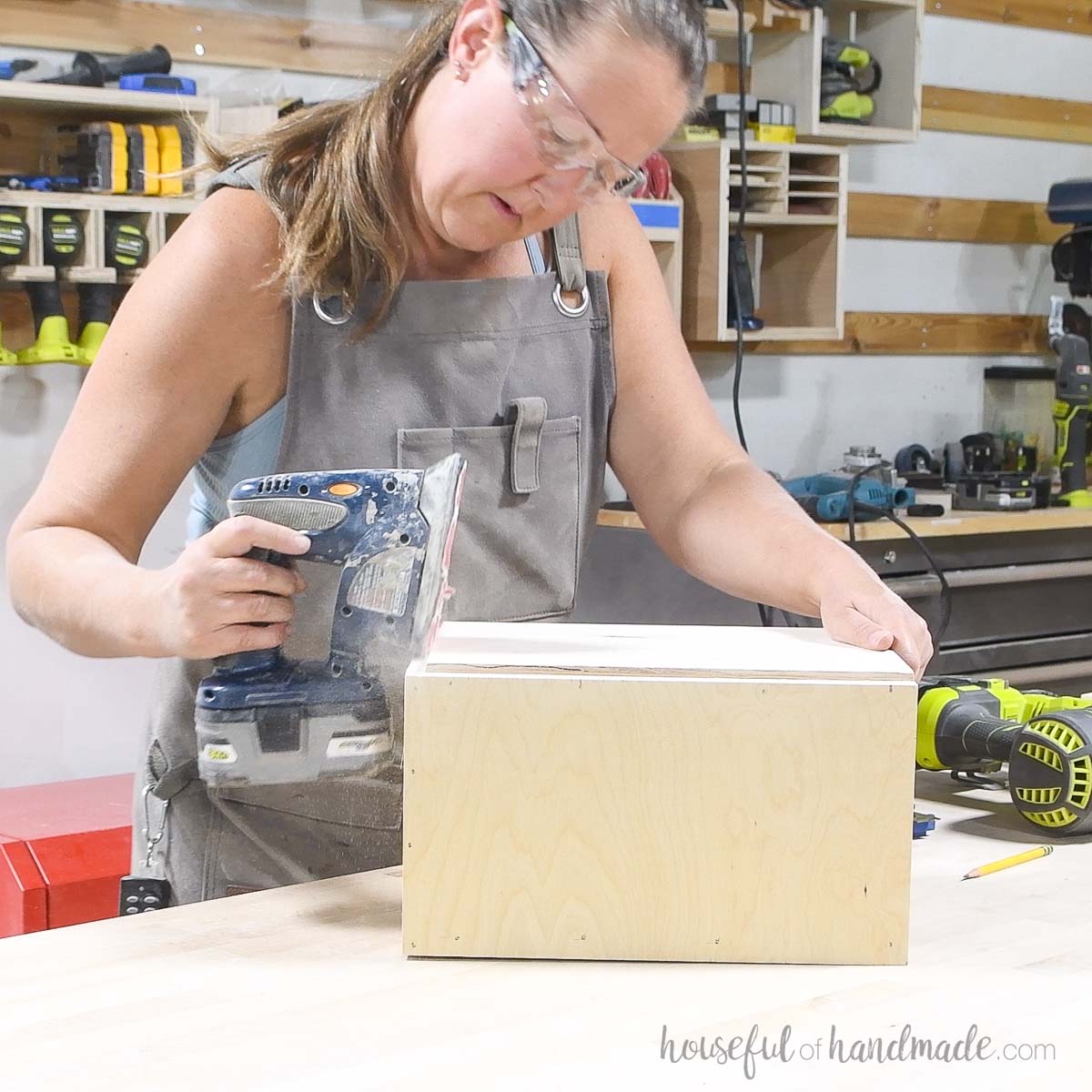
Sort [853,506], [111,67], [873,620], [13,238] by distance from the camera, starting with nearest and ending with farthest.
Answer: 1. [873,620]
2. [13,238]
3. [111,67]
4. [853,506]

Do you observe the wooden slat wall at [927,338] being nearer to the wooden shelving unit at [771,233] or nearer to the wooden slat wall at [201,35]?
the wooden shelving unit at [771,233]

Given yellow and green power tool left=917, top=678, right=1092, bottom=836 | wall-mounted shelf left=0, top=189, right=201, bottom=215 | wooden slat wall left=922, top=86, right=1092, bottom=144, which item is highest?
wooden slat wall left=922, top=86, right=1092, bottom=144

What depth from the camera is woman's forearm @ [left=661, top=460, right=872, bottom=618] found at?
55.9 inches

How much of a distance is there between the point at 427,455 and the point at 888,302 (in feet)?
9.54

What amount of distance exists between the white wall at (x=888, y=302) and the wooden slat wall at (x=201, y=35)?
0.03 meters

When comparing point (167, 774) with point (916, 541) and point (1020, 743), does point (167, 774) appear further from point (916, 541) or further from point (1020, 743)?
point (916, 541)

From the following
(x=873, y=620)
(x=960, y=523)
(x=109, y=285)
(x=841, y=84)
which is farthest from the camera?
(x=841, y=84)

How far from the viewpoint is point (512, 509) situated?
4.98ft

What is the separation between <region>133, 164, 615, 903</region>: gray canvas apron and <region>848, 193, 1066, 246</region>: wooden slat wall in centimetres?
264

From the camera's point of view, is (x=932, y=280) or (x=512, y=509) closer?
(x=512, y=509)

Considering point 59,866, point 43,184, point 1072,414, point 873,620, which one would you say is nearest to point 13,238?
point 43,184

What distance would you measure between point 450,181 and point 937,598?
2.20 m

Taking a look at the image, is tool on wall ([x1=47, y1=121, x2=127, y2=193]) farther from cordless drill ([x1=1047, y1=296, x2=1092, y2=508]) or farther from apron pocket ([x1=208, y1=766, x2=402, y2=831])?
cordless drill ([x1=1047, y1=296, x2=1092, y2=508])

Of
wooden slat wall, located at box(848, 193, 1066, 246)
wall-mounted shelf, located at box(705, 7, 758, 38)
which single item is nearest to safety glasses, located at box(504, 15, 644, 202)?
wall-mounted shelf, located at box(705, 7, 758, 38)
